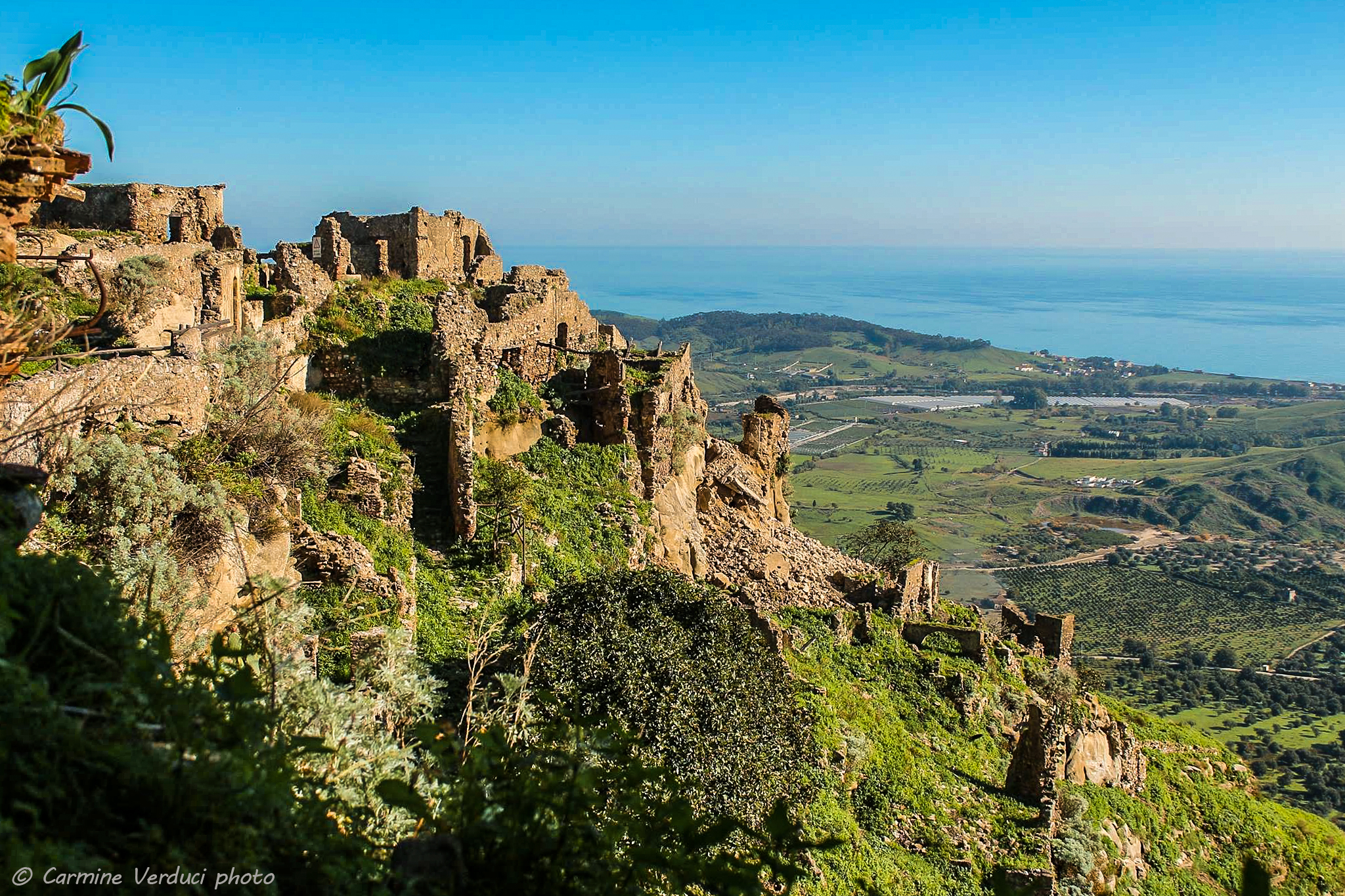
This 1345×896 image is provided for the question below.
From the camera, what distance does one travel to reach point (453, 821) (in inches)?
154

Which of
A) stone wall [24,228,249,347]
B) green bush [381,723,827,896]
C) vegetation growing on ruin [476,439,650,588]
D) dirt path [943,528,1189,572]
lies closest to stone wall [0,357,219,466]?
stone wall [24,228,249,347]

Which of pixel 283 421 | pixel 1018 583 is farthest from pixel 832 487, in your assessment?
pixel 283 421

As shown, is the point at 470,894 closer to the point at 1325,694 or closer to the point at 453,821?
the point at 453,821

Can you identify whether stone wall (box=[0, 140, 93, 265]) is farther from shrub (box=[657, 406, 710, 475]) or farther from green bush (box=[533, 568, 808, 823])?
shrub (box=[657, 406, 710, 475])

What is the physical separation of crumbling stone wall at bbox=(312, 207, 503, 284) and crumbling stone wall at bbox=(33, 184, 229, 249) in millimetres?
2145

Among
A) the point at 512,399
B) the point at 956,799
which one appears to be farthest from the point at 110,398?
the point at 956,799

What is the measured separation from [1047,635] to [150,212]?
2390 cm

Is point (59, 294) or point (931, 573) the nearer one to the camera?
point (59, 294)

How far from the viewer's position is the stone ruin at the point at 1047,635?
25422 mm

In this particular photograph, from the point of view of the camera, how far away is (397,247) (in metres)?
23.2

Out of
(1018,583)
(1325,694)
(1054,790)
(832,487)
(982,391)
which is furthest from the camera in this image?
(982,391)

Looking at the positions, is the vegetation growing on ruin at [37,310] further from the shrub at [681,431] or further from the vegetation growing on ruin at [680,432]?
the shrub at [681,431]

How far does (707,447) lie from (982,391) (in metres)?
166

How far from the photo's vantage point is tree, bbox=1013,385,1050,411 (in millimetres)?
163375
